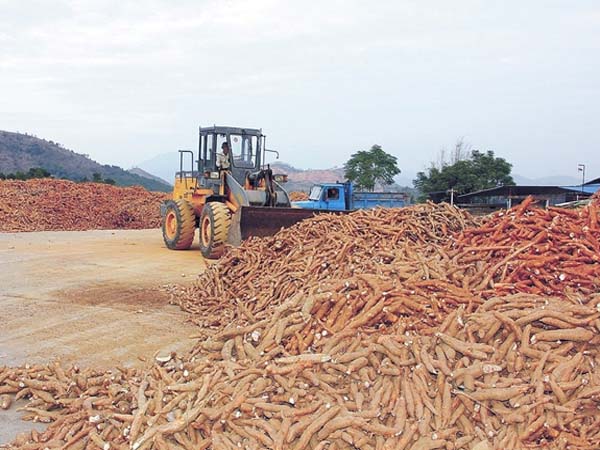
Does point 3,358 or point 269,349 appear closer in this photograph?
point 269,349

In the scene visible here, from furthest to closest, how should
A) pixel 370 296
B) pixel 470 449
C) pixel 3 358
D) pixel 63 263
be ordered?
pixel 63 263 < pixel 3 358 < pixel 370 296 < pixel 470 449

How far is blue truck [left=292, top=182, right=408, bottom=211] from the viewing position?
20.5m

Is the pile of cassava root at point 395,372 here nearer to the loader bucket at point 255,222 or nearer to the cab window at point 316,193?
the loader bucket at point 255,222

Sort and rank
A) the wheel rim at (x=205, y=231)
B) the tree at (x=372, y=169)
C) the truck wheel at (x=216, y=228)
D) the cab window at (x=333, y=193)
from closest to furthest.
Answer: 1. the truck wheel at (x=216, y=228)
2. the wheel rim at (x=205, y=231)
3. the cab window at (x=333, y=193)
4. the tree at (x=372, y=169)

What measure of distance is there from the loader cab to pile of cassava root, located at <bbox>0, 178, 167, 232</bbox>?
10.0 metres

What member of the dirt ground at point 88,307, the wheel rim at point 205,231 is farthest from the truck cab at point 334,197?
the wheel rim at point 205,231

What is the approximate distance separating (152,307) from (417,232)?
3633 millimetres

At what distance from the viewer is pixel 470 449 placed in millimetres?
3260

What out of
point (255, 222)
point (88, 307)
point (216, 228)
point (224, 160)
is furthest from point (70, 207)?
point (88, 307)

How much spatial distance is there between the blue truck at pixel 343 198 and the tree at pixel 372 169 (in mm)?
13796

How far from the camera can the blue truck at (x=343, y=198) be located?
20.5 meters

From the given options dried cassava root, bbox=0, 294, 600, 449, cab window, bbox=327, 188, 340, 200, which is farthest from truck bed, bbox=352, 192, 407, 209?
dried cassava root, bbox=0, 294, 600, 449

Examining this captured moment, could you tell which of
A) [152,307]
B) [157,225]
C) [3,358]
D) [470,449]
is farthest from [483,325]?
[157,225]

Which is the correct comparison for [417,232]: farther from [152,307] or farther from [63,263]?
[63,263]
